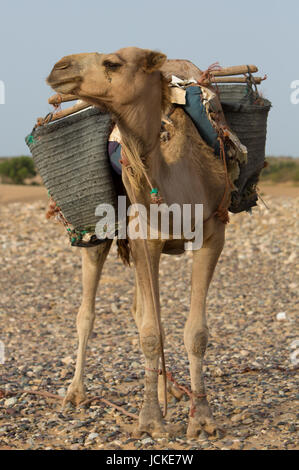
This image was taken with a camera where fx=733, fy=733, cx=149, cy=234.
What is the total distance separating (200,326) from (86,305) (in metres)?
1.65

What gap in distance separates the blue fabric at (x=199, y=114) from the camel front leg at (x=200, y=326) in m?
0.63

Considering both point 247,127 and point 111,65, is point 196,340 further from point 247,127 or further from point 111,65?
point 111,65

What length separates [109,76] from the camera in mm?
3750

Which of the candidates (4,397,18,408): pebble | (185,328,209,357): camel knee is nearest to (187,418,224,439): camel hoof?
(185,328,209,357): camel knee

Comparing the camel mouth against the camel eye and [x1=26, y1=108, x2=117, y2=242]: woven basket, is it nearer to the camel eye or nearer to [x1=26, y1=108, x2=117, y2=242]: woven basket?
the camel eye

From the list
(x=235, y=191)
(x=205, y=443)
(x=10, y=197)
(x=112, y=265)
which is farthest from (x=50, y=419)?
(x=10, y=197)

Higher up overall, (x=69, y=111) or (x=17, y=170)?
(x=69, y=111)

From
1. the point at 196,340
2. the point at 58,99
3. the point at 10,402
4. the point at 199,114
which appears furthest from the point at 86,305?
the point at 199,114

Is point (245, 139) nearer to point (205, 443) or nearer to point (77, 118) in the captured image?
point (77, 118)

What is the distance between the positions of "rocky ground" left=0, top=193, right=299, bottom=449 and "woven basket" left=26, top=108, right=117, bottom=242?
1.61 metres

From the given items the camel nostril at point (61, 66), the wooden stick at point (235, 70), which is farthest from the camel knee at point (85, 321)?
the camel nostril at point (61, 66)

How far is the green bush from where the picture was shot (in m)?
40.9

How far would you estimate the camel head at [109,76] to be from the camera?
366 centimetres

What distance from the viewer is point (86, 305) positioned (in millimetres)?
6539
